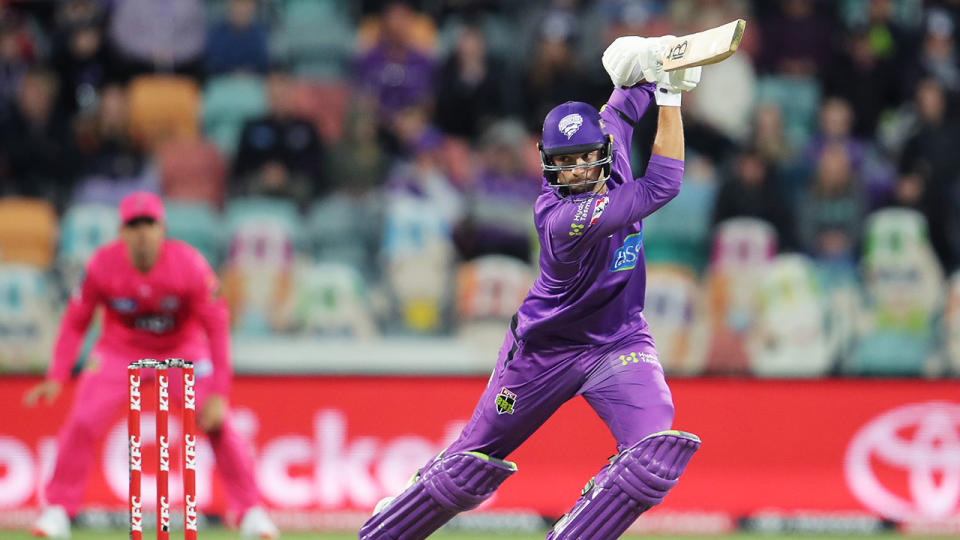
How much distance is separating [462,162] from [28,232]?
3.48 metres

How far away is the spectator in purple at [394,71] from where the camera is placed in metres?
12.0

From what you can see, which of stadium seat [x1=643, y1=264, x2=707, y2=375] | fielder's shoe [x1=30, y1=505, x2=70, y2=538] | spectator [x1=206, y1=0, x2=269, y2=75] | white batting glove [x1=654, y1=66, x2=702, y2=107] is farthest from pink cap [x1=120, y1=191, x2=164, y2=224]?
spectator [x1=206, y1=0, x2=269, y2=75]

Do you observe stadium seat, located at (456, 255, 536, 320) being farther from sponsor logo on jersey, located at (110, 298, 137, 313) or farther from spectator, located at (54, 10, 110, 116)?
spectator, located at (54, 10, 110, 116)

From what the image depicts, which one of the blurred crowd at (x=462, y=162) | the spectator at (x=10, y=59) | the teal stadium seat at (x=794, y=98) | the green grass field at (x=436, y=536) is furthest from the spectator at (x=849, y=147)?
the spectator at (x=10, y=59)

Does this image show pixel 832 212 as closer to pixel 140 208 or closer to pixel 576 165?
pixel 140 208

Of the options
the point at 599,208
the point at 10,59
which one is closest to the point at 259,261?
the point at 10,59

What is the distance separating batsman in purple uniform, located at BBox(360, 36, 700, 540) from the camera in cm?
552

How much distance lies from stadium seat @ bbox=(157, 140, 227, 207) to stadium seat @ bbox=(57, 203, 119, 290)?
0.60 metres

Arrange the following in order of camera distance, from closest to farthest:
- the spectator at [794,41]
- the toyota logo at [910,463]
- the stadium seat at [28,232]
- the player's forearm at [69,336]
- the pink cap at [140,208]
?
1. the pink cap at [140,208]
2. the player's forearm at [69,336]
3. the toyota logo at [910,463]
4. the stadium seat at [28,232]
5. the spectator at [794,41]

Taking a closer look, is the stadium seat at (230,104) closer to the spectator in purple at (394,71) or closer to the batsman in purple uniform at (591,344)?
the spectator in purple at (394,71)

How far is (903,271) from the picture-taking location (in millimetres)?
10336

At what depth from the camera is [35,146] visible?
1156cm

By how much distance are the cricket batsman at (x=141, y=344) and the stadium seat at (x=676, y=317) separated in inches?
130

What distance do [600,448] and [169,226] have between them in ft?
13.0
